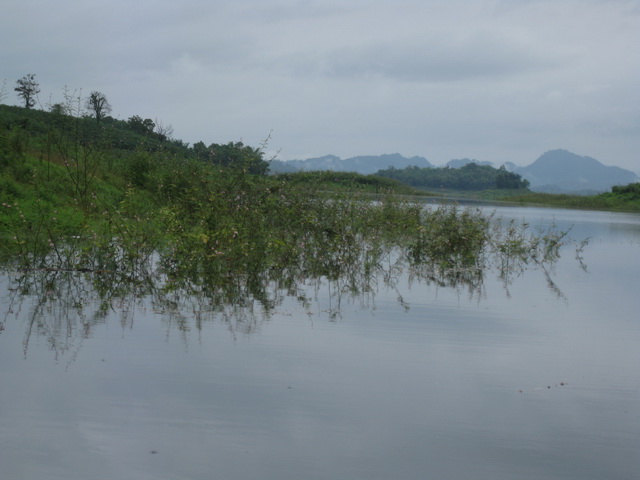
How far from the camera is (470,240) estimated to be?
19.0 metres

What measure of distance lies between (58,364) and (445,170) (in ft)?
576

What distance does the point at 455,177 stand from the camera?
550ft

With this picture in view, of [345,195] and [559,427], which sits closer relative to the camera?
[559,427]

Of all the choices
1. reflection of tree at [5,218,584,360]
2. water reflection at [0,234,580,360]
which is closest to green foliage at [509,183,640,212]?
reflection of tree at [5,218,584,360]

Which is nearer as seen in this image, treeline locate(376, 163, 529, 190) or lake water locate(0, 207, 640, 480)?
lake water locate(0, 207, 640, 480)

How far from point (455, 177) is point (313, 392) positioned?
539ft

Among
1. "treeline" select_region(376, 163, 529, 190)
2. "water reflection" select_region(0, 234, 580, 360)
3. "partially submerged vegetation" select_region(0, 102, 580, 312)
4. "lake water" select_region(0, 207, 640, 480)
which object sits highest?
"treeline" select_region(376, 163, 529, 190)

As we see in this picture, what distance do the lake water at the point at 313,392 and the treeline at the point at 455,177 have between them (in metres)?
143

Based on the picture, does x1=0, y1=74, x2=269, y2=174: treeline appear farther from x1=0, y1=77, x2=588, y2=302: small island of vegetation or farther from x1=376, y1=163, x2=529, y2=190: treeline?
x1=376, y1=163, x2=529, y2=190: treeline

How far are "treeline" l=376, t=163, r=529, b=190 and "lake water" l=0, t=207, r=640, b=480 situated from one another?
142794mm

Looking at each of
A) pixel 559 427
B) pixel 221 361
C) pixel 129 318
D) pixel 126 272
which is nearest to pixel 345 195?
pixel 126 272

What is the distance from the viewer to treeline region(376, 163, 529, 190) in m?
160

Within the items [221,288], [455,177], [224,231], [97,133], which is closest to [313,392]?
[221,288]

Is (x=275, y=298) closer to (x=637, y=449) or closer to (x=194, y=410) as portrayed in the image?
(x=194, y=410)
